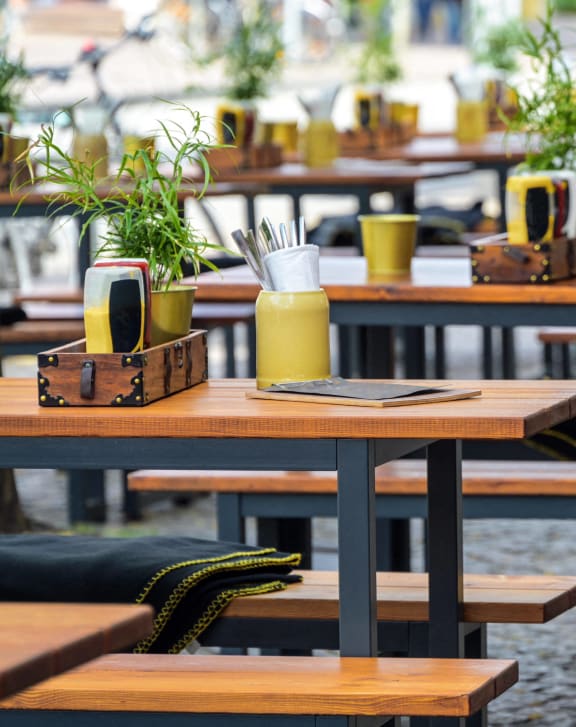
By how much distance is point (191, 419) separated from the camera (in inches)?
83.2

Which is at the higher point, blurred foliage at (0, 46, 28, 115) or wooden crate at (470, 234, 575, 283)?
blurred foliage at (0, 46, 28, 115)

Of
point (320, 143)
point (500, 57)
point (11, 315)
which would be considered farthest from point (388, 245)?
point (500, 57)

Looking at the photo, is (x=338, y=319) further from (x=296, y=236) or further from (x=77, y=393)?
(x=77, y=393)

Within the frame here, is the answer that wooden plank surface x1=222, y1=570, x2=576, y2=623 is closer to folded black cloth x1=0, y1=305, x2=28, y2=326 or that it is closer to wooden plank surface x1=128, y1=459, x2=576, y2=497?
wooden plank surface x1=128, y1=459, x2=576, y2=497

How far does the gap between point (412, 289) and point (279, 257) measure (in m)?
0.88

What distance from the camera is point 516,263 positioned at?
128 inches

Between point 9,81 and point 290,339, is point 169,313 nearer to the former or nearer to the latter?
point 290,339

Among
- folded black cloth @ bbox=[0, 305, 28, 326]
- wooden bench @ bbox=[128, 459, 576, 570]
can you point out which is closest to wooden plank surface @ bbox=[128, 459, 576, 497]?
wooden bench @ bbox=[128, 459, 576, 570]

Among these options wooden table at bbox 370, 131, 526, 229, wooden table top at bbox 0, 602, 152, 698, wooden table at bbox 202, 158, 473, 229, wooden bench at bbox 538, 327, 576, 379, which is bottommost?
wooden bench at bbox 538, 327, 576, 379

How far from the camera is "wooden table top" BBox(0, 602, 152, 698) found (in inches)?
49.8

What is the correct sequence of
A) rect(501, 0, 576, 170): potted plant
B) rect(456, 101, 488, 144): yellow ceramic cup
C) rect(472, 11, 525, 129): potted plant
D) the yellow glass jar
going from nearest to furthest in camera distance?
the yellow glass jar, rect(501, 0, 576, 170): potted plant, rect(456, 101, 488, 144): yellow ceramic cup, rect(472, 11, 525, 129): potted plant

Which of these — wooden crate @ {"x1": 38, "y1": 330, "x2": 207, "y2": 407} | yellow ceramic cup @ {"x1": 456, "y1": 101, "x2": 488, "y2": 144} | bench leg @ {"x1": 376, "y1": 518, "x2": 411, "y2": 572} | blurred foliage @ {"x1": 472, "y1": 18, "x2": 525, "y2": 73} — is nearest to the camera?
wooden crate @ {"x1": 38, "y1": 330, "x2": 207, "y2": 407}

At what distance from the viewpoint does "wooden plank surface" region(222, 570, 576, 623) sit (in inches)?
100

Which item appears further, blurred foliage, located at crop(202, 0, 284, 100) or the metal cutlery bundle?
blurred foliage, located at crop(202, 0, 284, 100)
